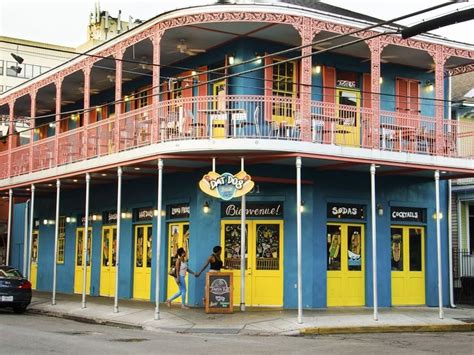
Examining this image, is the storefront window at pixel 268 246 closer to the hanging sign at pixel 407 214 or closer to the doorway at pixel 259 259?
the doorway at pixel 259 259

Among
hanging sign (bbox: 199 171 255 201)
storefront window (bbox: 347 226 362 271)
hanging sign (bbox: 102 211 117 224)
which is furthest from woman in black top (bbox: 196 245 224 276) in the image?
hanging sign (bbox: 102 211 117 224)

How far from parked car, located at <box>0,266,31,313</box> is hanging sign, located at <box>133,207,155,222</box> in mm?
4335

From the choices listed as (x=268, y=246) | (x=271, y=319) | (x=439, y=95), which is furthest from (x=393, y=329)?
(x=439, y=95)

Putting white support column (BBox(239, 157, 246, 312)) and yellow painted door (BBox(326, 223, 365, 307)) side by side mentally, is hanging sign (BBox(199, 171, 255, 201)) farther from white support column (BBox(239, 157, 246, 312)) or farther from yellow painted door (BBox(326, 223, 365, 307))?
yellow painted door (BBox(326, 223, 365, 307))

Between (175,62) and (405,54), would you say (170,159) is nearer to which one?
(175,62)

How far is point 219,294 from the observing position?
61.2 ft

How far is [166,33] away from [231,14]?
278cm

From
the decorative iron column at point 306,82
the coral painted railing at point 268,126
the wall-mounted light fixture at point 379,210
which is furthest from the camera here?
the wall-mounted light fixture at point 379,210

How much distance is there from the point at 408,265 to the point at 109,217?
10557 millimetres

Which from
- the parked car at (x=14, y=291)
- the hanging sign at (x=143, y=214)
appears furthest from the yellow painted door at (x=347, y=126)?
the parked car at (x=14, y=291)

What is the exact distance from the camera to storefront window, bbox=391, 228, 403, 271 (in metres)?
22.0

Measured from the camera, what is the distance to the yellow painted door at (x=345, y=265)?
20.8m

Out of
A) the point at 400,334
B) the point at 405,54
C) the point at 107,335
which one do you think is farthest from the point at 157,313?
the point at 405,54

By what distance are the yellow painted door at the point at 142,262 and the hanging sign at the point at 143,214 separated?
23 cm
